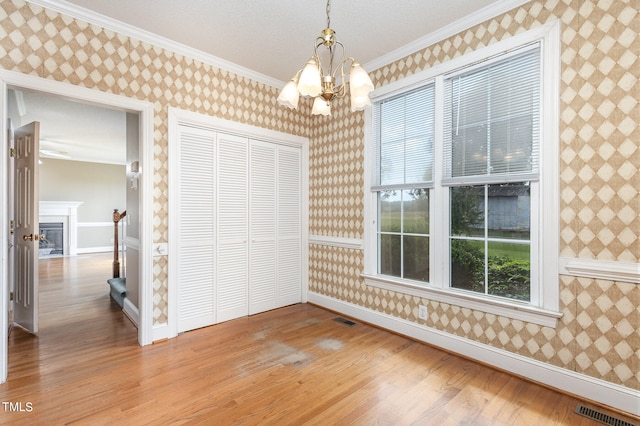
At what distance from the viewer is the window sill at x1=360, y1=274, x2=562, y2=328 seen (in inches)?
87.7

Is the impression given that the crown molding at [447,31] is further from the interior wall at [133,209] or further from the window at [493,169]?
the interior wall at [133,209]

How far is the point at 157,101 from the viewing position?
300 centimetres

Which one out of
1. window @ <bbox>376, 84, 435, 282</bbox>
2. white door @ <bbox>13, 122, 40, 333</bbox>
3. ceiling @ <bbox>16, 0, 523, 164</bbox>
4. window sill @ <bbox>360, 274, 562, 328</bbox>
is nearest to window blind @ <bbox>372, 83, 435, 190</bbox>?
window @ <bbox>376, 84, 435, 282</bbox>

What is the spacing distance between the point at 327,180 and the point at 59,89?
9.02 feet

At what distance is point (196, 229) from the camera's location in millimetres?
3291

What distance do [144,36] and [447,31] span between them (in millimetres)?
2824

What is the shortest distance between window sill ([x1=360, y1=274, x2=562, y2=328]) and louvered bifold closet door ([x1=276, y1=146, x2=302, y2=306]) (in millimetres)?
1194

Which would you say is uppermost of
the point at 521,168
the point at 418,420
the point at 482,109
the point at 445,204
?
the point at 482,109

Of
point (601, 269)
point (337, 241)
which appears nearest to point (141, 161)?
point (337, 241)

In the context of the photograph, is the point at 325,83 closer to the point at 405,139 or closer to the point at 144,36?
the point at 405,139

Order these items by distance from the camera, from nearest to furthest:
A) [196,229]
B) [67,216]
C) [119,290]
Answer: [196,229]
[119,290]
[67,216]

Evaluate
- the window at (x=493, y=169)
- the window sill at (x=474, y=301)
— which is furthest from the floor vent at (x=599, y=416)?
the window at (x=493, y=169)

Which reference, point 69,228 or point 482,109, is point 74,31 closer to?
point 482,109

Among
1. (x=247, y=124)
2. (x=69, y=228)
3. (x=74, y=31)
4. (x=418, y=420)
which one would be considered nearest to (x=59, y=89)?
(x=74, y=31)
